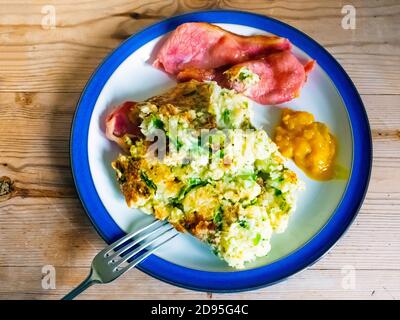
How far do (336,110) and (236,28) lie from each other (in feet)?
1.70

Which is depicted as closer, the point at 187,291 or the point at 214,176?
the point at 214,176

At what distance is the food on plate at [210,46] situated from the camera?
1.98 meters

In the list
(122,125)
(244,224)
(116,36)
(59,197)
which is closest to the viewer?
(244,224)

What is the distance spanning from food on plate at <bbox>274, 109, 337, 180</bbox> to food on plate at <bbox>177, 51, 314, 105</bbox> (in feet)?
0.35

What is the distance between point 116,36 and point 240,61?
1.81 feet

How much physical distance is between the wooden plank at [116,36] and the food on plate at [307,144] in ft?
1.17

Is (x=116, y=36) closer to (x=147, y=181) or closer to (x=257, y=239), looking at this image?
(x=147, y=181)

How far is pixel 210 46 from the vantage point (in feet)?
6.61

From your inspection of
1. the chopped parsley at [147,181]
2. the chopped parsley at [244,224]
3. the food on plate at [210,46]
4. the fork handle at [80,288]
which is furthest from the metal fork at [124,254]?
the food on plate at [210,46]

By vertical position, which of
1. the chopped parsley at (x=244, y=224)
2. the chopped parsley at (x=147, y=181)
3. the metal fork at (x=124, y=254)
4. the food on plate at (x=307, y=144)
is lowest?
the metal fork at (x=124, y=254)

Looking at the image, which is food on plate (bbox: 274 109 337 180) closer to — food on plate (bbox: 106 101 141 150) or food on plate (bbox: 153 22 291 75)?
food on plate (bbox: 153 22 291 75)

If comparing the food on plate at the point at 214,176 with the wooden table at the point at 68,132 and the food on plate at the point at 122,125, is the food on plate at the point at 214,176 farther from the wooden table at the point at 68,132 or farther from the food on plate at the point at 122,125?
the wooden table at the point at 68,132

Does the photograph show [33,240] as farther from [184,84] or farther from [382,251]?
[382,251]

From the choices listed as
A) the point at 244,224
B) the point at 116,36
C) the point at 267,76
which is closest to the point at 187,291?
the point at 244,224
